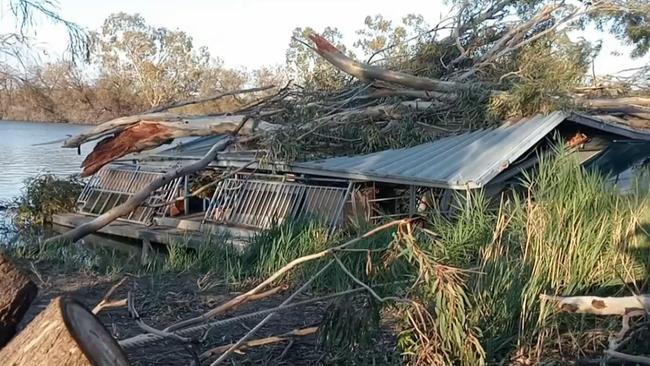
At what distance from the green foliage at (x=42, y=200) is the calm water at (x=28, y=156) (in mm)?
1048

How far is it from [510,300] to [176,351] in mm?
2281

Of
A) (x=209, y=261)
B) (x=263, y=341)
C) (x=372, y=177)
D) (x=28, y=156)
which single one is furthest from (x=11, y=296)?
(x=28, y=156)

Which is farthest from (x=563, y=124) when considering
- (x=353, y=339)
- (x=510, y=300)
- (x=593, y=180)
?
(x=353, y=339)

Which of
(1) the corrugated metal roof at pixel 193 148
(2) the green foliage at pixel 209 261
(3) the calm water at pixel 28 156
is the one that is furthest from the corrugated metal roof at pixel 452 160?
(3) the calm water at pixel 28 156

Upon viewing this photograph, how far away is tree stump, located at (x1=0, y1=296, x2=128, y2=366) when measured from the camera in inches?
107

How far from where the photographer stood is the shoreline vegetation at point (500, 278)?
439 cm

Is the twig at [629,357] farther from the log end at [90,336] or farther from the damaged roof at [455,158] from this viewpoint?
the damaged roof at [455,158]

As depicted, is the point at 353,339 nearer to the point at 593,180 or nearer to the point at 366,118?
the point at 593,180

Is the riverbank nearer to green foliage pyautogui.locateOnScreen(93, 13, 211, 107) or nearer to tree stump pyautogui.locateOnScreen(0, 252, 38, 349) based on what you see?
tree stump pyautogui.locateOnScreen(0, 252, 38, 349)

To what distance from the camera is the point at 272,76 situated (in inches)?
1634

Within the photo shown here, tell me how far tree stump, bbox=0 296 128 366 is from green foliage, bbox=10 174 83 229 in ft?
50.9

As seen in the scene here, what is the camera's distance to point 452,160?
1088cm

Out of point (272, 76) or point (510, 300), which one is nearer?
point (510, 300)

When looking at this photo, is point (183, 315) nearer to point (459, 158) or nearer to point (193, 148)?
point (459, 158)
